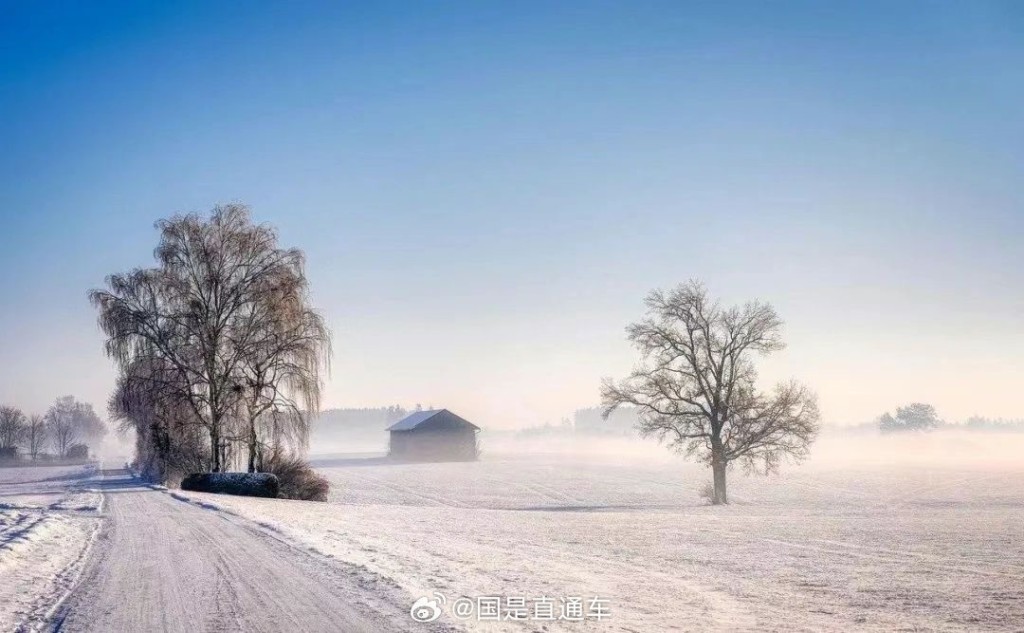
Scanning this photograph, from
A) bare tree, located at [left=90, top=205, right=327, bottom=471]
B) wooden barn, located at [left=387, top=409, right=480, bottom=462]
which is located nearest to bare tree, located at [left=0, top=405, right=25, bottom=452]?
wooden barn, located at [left=387, top=409, right=480, bottom=462]

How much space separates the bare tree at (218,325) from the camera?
1219 inches

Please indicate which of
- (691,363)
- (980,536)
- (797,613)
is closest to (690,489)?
(691,363)

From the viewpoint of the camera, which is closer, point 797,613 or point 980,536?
point 797,613

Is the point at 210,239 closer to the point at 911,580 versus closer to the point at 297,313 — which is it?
the point at 297,313

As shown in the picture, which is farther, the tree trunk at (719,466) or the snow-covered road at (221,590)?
the tree trunk at (719,466)

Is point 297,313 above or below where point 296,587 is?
above

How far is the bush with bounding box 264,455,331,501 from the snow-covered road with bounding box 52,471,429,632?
1686 centimetres

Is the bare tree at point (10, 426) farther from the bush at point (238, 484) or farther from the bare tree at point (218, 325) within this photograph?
the bush at point (238, 484)

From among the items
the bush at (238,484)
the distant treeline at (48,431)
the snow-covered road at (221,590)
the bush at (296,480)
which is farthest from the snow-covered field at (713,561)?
the distant treeline at (48,431)

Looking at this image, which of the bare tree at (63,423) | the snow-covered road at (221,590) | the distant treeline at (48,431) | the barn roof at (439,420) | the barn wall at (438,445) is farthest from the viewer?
the bare tree at (63,423)

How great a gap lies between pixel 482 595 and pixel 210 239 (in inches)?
1130

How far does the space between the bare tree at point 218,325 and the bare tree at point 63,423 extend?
129m

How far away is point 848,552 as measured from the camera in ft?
50.2

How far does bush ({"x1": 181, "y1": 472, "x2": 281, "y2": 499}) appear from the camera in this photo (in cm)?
2723
